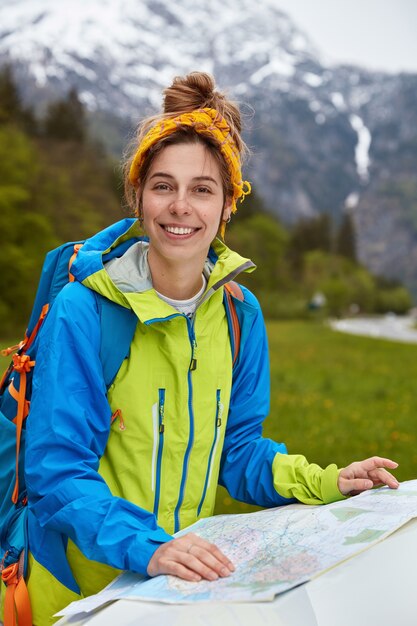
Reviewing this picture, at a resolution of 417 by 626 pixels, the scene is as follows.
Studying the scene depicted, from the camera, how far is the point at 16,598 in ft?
7.36

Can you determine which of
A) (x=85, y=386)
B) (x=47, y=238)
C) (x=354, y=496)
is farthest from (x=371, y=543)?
(x=47, y=238)

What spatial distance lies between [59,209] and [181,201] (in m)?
40.0

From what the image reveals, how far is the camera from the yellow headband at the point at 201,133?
89.4 inches

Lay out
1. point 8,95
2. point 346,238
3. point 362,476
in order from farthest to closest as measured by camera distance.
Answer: point 346,238 < point 8,95 < point 362,476

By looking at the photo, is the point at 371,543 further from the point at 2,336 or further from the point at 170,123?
A: the point at 2,336

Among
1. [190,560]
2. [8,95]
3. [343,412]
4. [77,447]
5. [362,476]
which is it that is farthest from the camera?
[8,95]

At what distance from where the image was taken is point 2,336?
114 feet

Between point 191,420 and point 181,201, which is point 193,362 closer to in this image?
point 191,420

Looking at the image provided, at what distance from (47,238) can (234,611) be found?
36666 millimetres

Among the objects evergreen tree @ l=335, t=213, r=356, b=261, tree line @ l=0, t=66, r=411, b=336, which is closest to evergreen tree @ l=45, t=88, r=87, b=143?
tree line @ l=0, t=66, r=411, b=336

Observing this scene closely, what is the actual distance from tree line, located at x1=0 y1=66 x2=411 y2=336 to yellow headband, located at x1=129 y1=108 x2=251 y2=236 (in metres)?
7.26

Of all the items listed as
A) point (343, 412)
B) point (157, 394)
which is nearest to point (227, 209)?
point (157, 394)

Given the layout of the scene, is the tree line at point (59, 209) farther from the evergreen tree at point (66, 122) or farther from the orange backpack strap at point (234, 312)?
the orange backpack strap at point (234, 312)

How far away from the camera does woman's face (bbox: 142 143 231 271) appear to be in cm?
229
